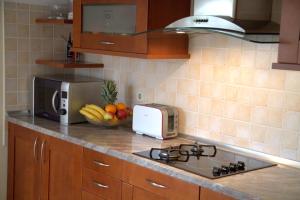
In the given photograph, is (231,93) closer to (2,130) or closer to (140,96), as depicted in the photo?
(140,96)

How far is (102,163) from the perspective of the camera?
2824 mm

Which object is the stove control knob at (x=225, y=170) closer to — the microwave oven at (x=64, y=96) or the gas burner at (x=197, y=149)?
the gas burner at (x=197, y=149)

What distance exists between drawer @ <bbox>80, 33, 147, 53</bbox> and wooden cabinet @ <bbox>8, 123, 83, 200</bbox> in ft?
2.23

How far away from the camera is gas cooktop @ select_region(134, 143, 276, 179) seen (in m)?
2.37

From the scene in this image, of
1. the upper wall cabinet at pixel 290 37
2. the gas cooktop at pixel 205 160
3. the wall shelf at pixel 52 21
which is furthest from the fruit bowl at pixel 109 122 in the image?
the upper wall cabinet at pixel 290 37

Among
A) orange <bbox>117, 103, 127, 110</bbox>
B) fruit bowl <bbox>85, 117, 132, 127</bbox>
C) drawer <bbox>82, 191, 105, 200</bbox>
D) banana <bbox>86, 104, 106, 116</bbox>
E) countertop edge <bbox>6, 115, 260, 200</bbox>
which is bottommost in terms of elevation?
drawer <bbox>82, 191, 105, 200</bbox>

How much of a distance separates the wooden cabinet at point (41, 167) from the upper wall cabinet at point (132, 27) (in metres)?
0.70

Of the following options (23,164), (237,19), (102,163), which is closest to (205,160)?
(102,163)

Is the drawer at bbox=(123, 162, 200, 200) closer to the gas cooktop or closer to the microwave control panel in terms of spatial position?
the gas cooktop

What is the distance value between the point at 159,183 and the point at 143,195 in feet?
0.50

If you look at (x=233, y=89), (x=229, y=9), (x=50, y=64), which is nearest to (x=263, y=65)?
(x=233, y=89)

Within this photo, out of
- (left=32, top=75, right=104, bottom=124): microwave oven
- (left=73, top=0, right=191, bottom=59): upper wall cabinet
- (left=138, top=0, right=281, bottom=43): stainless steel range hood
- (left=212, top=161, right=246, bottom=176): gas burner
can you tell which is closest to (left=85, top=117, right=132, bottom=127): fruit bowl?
(left=32, top=75, right=104, bottom=124): microwave oven

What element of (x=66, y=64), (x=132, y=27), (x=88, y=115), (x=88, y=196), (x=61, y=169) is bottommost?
(x=88, y=196)

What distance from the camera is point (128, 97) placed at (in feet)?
11.6
